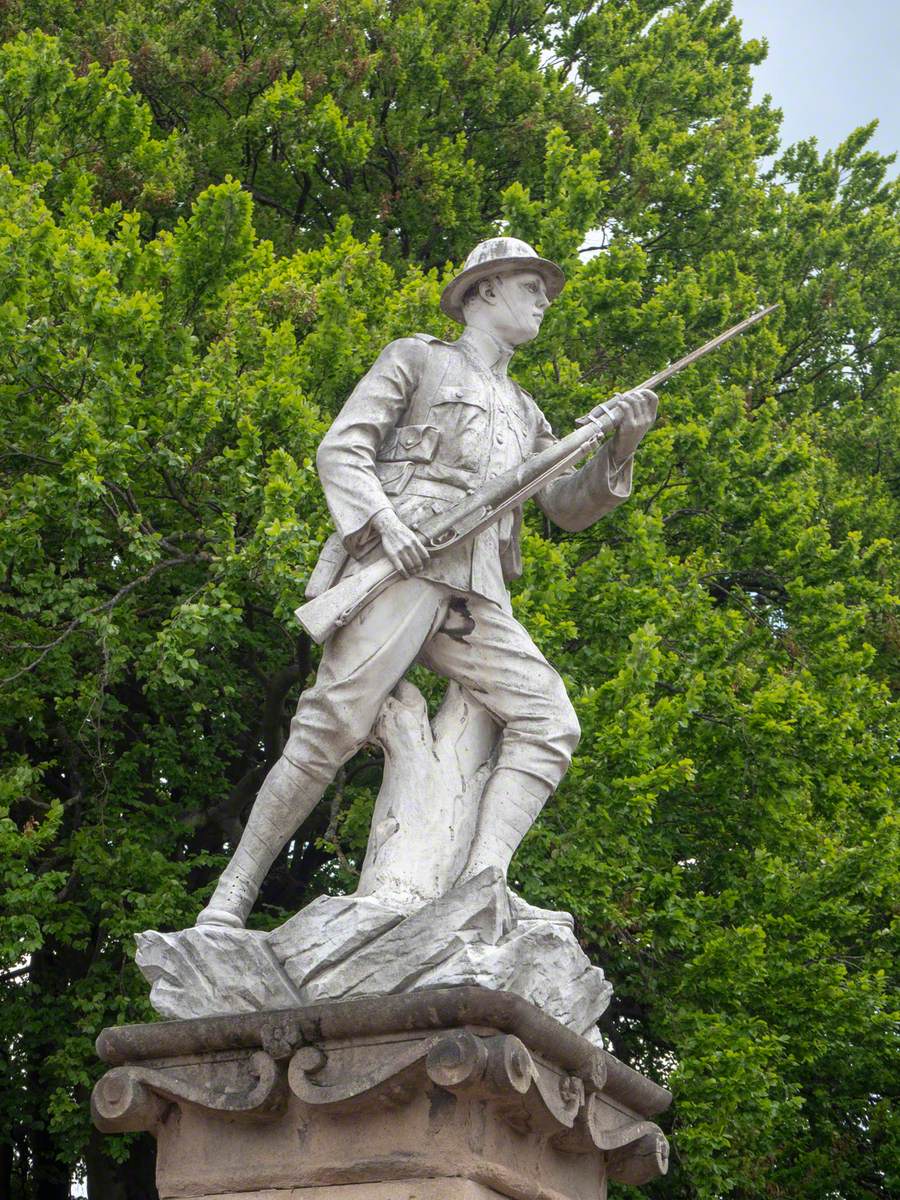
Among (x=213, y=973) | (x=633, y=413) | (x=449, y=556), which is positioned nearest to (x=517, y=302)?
(x=633, y=413)

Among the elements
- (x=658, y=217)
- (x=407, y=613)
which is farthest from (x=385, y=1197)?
(x=658, y=217)

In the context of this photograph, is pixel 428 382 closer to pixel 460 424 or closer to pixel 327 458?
pixel 460 424

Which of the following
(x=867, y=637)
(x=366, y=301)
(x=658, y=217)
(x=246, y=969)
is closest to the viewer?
(x=246, y=969)

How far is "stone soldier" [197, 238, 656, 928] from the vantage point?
5.83m

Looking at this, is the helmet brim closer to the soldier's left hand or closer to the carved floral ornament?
the soldier's left hand

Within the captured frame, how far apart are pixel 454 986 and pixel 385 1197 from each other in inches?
23.8

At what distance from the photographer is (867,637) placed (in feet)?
51.5

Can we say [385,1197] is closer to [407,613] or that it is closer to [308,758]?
[308,758]

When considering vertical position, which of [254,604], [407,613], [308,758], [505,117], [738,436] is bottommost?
[308,758]

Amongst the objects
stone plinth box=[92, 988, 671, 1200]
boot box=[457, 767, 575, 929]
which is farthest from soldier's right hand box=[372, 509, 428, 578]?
stone plinth box=[92, 988, 671, 1200]

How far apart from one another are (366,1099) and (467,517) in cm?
209

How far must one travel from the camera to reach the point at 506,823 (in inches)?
227

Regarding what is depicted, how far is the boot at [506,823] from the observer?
5.65 metres

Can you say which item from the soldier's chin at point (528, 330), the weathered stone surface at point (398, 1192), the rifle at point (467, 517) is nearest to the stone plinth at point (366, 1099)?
the weathered stone surface at point (398, 1192)
